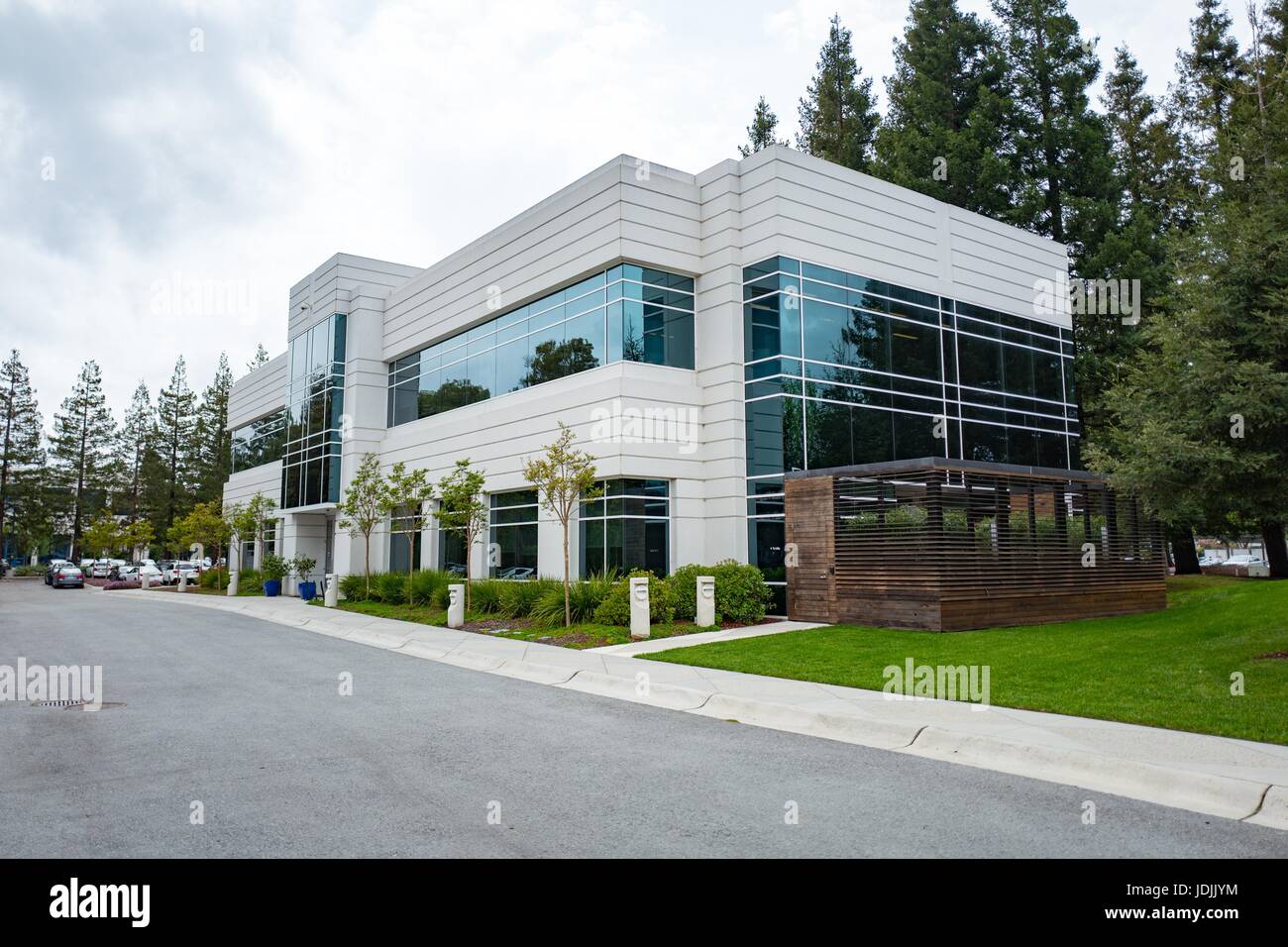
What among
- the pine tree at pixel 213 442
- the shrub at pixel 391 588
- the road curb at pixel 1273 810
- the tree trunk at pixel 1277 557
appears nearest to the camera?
the road curb at pixel 1273 810

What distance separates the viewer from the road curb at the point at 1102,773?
20.6 ft

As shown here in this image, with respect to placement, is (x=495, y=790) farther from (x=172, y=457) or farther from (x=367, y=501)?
(x=172, y=457)

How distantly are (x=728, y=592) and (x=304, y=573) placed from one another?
23966 mm

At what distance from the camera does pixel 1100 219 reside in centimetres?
3322

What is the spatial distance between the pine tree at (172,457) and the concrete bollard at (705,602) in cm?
7102

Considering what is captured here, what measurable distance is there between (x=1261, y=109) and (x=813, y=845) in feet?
112

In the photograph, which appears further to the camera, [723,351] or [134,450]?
[134,450]

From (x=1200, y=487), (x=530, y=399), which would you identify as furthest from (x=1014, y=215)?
(x=1200, y=487)

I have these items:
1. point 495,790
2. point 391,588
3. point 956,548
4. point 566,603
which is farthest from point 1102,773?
point 391,588

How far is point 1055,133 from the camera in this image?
1375 inches

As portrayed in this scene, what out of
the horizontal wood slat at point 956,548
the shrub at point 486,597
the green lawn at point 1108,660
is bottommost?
the green lawn at point 1108,660

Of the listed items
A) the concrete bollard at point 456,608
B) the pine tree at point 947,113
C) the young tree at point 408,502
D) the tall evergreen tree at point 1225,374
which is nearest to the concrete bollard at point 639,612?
the concrete bollard at point 456,608

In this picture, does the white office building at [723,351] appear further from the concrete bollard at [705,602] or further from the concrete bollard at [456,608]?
the concrete bollard at [456,608]

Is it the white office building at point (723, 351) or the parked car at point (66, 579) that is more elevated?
the white office building at point (723, 351)
